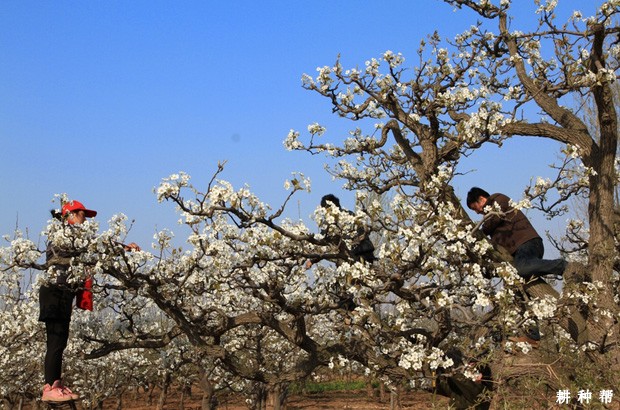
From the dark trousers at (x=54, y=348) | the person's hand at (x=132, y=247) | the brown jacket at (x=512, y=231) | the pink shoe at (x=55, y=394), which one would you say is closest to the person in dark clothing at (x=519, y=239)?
the brown jacket at (x=512, y=231)

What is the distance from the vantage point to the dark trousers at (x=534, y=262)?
7895 millimetres

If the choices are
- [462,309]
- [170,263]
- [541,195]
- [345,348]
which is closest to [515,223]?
[541,195]

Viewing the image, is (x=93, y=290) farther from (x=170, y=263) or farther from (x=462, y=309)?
(x=462, y=309)

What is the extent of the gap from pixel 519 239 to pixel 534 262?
36cm

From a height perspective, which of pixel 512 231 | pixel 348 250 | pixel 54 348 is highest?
pixel 512 231

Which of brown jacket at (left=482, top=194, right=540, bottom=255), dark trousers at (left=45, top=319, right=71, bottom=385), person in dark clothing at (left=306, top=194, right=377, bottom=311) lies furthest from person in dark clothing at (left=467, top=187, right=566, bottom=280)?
dark trousers at (left=45, top=319, right=71, bottom=385)

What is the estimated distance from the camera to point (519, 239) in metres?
8.16

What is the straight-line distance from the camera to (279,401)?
54.7 ft

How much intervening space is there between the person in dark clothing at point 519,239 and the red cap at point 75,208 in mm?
4375

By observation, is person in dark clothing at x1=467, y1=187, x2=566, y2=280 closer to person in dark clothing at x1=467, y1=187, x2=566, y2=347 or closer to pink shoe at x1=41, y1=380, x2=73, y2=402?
person in dark clothing at x1=467, y1=187, x2=566, y2=347

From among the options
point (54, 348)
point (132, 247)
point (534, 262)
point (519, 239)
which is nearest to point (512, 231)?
point (519, 239)

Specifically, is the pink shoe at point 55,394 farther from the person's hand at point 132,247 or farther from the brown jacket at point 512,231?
the brown jacket at point 512,231

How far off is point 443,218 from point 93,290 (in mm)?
3812

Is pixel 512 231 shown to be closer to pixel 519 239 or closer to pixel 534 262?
pixel 519 239
